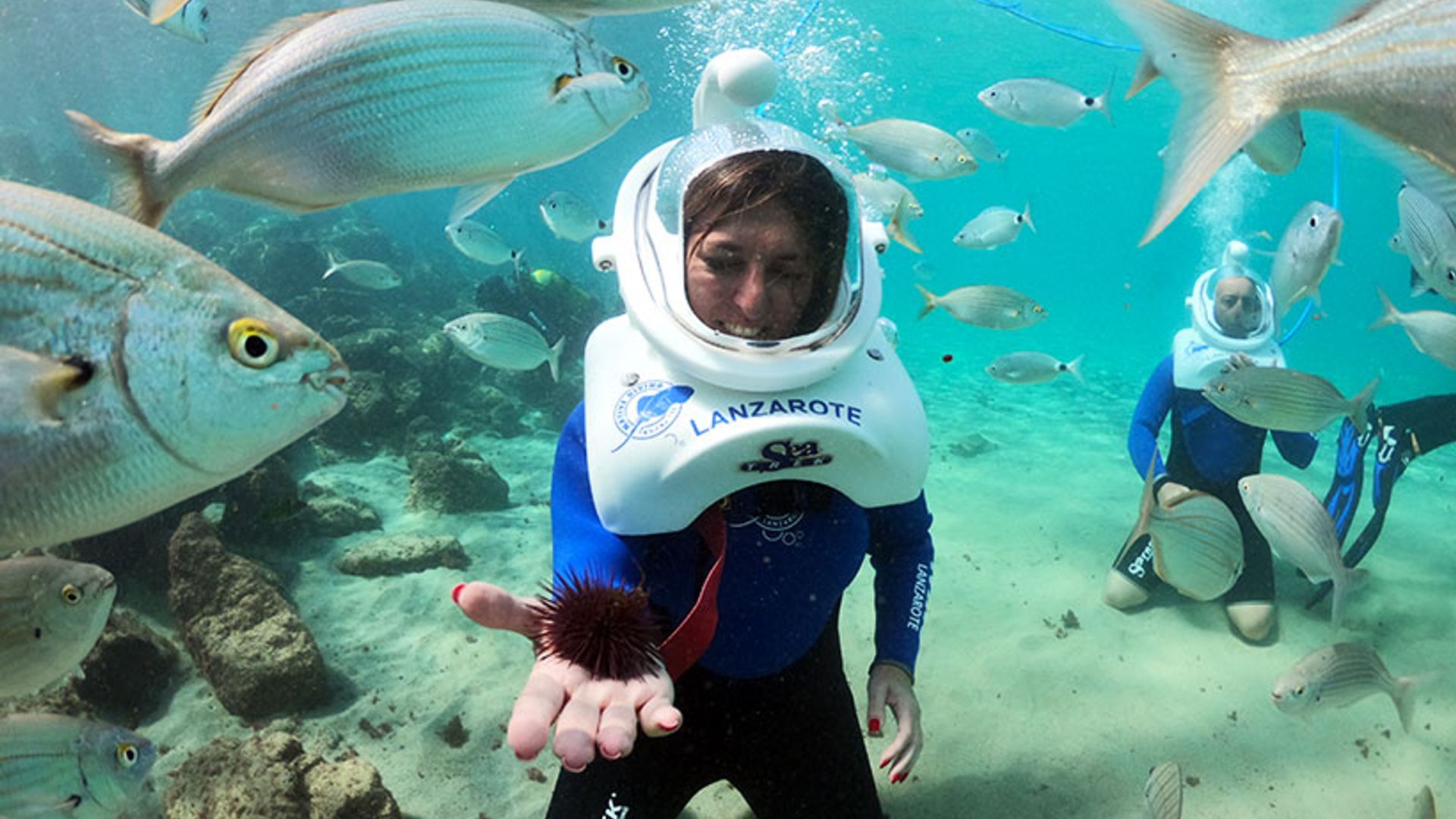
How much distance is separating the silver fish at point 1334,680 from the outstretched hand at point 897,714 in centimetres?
211

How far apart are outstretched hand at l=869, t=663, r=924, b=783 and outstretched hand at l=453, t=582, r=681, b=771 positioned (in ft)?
4.12

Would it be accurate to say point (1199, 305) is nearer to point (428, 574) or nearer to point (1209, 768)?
point (1209, 768)

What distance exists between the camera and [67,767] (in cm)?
217

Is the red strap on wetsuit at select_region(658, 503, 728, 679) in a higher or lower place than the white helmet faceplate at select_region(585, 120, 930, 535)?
lower

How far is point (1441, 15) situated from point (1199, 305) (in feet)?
16.1

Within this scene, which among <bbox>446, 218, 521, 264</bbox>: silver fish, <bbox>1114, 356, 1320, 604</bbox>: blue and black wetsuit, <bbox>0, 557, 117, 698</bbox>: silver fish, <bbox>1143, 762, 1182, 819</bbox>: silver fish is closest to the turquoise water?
<bbox>1114, 356, 1320, 604</bbox>: blue and black wetsuit

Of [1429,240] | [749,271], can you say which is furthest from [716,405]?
[1429,240]

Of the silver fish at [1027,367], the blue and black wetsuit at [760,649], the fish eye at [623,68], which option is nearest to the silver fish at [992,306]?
the silver fish at [1027,367]

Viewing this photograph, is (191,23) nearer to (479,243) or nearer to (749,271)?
(749,271)

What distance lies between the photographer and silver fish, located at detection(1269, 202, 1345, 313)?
4078 millimetres

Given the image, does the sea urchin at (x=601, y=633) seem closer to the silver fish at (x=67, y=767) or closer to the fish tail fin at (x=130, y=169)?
the fish tail fin at (x=130, y=169)

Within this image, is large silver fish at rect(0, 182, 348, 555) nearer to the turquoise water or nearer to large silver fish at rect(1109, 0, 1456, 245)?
the turquoise water

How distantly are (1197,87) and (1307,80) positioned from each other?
205mm

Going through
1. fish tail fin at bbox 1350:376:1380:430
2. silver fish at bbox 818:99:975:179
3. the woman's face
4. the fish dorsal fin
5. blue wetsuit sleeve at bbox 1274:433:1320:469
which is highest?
the fish dorsal fin
